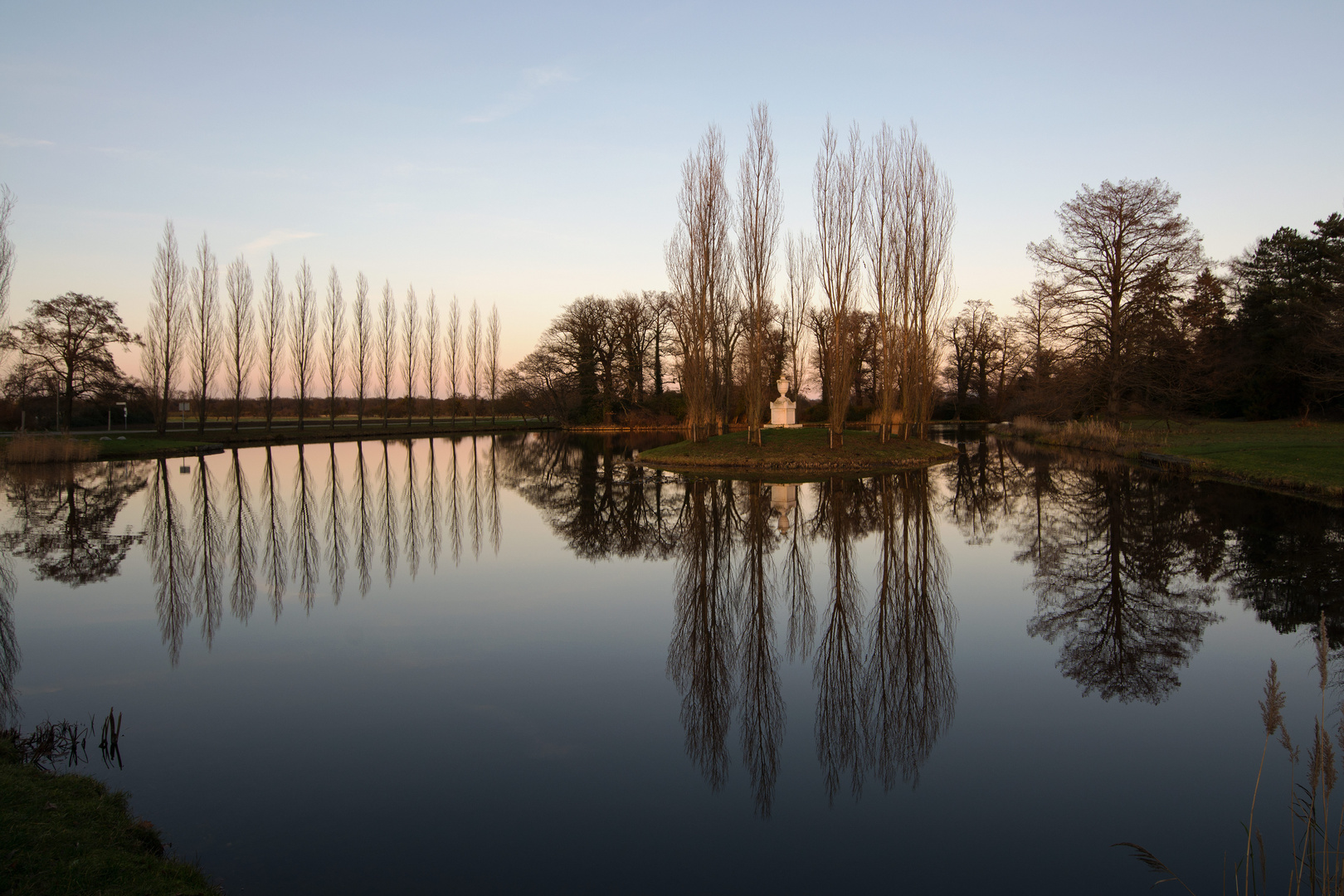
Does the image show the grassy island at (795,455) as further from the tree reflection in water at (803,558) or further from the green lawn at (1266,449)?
the green lawn at (1266,449)

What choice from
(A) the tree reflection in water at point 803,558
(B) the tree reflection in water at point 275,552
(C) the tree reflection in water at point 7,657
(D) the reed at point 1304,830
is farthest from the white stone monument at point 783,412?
(D) the reed at point 1304,830

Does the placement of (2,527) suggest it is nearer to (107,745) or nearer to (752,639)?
(107,745)

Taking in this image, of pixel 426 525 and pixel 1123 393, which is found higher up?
pixel 1123 393

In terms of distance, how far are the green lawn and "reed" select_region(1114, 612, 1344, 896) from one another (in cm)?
1399

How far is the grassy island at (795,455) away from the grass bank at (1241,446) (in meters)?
6.35

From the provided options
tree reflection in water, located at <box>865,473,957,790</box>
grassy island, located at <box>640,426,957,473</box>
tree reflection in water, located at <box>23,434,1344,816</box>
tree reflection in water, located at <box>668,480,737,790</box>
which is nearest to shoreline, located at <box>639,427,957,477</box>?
grassy island, located at <box>640,426,957,473</box>

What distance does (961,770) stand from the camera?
167 inches

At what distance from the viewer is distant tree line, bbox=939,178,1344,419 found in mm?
27016

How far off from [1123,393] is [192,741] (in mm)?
32418

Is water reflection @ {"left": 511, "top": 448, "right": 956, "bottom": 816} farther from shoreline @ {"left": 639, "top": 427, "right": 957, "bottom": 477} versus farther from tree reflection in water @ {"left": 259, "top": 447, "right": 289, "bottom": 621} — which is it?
shoreline @ {"left": 639, "top": 427, "right": 957, "bottom": 477}

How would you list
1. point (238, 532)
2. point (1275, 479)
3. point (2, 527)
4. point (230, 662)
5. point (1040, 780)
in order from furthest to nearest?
point (1275, 479) → point (2, 527) → point (238, 532) → point (230, 662) → point (1040, 780)

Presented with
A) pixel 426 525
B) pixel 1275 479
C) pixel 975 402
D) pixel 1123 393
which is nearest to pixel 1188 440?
pixel 1123 393

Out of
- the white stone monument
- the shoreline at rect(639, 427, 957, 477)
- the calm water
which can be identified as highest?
the white stone monument

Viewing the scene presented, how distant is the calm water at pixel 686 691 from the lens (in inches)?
140
